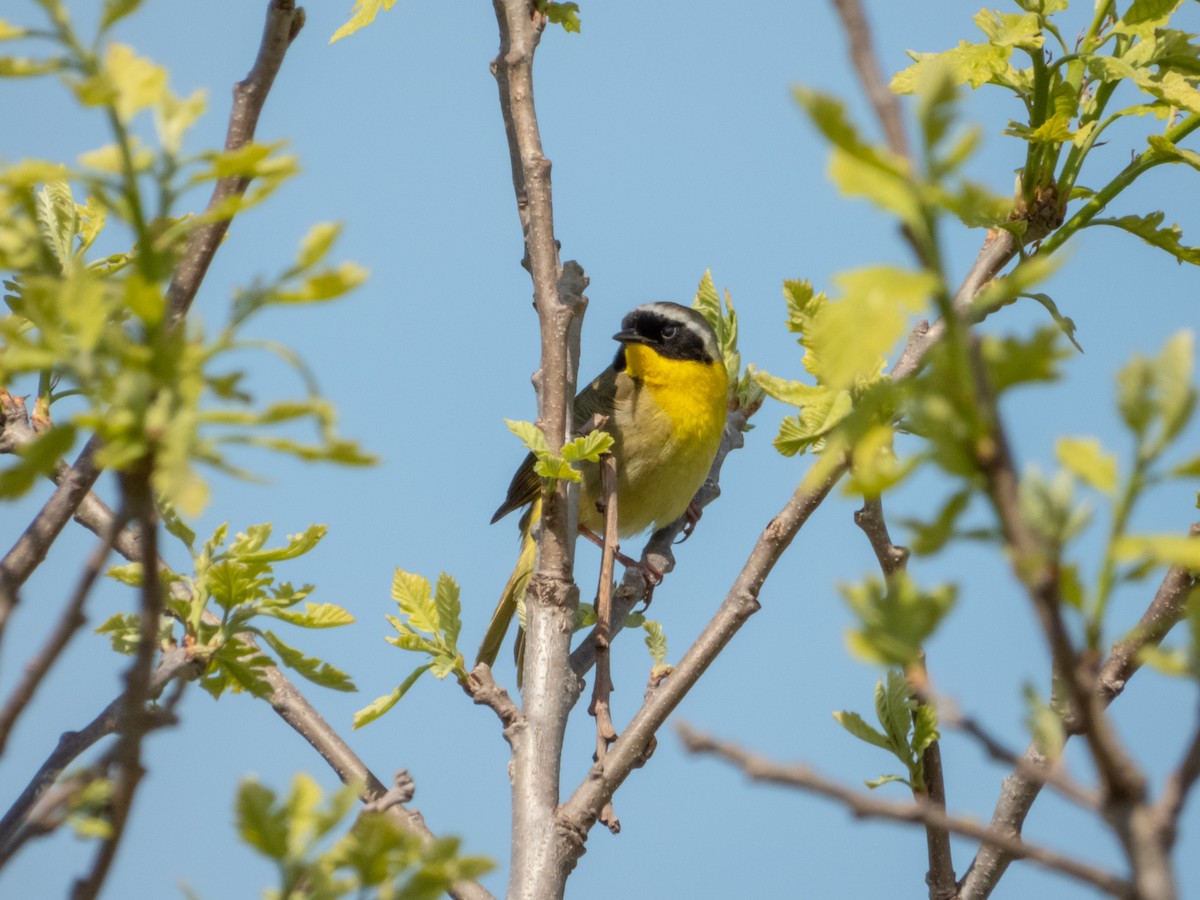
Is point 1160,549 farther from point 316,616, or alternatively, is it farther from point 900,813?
point 316,616

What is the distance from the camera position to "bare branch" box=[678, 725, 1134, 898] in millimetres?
792

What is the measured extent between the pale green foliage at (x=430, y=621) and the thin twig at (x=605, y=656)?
33cm

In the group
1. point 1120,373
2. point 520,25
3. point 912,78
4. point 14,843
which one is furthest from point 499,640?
point 1120,373

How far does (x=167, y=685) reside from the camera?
6.32ft

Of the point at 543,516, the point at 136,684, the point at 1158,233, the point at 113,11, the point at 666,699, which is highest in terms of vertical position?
the point at 1158,233

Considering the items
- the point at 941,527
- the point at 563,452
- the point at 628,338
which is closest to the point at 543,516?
the point at 563,452

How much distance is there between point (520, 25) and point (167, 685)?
6.32 ft

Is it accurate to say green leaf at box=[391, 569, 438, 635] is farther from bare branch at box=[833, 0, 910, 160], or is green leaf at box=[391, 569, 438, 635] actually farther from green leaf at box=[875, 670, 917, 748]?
bare branch at box=[833, 0, 910, 160]

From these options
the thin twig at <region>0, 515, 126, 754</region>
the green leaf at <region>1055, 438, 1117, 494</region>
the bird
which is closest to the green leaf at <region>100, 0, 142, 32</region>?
the thin twig at <region>0, 515, 126, 754</region>

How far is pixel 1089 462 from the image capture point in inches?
35.8

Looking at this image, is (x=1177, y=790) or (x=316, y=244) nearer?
(x=1177, y=790)

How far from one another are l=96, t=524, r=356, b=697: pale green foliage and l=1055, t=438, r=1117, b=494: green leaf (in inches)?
50.3

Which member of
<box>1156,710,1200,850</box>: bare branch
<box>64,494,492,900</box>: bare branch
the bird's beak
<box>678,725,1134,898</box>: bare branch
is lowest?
<box>678,725,1134,898</box>: bare branch

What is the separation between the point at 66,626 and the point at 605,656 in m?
2.44
